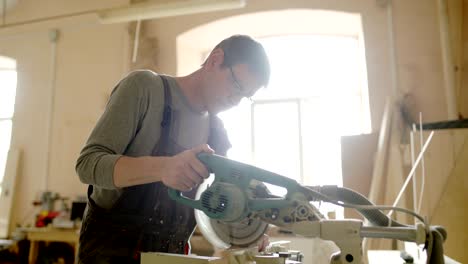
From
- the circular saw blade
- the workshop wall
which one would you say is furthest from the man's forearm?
the workshop wall

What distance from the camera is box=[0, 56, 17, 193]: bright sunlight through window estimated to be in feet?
14.5

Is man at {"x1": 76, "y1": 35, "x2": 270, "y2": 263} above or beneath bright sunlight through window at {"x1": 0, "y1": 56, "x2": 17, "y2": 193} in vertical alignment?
beneath

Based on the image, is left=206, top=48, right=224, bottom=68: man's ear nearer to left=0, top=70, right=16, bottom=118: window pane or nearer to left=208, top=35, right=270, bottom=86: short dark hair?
left=208, top=35, right=270, bottom=86: short dark hair

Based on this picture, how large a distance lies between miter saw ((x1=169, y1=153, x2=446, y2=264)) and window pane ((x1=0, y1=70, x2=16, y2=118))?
14.4 ft

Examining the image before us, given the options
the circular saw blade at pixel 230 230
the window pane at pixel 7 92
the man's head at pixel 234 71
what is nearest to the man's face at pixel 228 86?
the man's head at pixel 234 71

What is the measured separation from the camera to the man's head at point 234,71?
1189 mm

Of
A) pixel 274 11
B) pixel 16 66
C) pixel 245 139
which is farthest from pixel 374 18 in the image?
pixel 16 66

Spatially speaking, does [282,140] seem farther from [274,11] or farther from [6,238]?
[6,238]

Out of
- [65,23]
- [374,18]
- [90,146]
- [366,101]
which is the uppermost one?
[65,23]

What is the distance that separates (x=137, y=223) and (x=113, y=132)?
0.90 feet

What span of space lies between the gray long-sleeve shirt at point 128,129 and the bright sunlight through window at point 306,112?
222 centimetres

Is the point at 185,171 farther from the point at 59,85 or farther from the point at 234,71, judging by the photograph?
the point at 59,85

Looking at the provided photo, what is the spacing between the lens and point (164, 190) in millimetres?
1132

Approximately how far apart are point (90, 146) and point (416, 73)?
2.74 m
